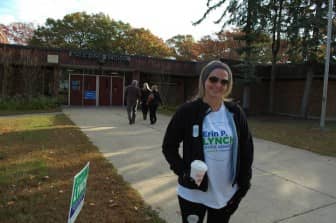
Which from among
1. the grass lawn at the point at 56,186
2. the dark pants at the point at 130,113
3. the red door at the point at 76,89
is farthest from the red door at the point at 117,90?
the grass lawn at the point at 56,186

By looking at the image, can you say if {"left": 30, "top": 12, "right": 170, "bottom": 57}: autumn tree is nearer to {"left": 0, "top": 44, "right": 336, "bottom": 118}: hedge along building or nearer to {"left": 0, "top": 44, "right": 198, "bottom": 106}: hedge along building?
{"left": 0, "top": 44, "right": 198, "bottom": 106}: hedge along building

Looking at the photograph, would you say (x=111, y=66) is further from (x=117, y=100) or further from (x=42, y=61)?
(x=42, y=61)

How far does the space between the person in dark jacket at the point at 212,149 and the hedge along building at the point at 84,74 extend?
58.4 feet

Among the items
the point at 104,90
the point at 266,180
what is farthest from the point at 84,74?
the point at 266,180

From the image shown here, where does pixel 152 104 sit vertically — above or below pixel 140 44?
below

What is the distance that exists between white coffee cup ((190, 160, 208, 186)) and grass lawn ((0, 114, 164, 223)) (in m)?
1.74

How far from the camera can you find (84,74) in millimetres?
21953

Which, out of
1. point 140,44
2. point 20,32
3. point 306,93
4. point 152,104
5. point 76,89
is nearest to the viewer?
point 152,104

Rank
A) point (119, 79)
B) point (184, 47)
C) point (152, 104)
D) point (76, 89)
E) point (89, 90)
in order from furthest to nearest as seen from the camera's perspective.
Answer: point (184, 47) → point (119, 79) → point (89, 90) → point (76, 89) → point (152, 104)

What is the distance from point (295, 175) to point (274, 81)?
17627 mm

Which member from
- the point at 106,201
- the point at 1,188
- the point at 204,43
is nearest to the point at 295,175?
the point at 106,201

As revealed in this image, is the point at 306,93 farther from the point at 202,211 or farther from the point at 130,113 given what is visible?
the point at 202,211

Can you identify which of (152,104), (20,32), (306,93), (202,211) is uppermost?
(20,32)

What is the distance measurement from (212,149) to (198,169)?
0.23 meters
